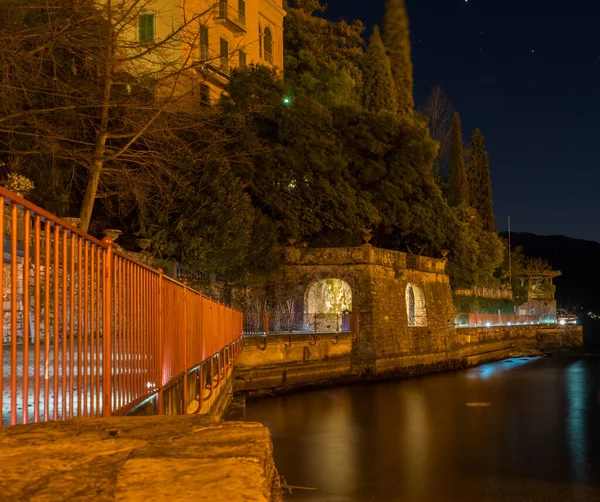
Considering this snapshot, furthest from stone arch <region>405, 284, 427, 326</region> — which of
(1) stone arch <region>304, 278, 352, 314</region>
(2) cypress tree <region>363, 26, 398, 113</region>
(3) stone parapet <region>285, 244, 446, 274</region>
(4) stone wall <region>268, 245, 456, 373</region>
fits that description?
(2) cypress tree <region>363, 26, 398, 113</region>

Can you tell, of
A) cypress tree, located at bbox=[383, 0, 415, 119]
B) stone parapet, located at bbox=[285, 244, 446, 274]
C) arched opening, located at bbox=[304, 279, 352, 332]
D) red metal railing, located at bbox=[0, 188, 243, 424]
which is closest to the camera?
red metal railing, located at bbox=[0, 188, 243, 424]

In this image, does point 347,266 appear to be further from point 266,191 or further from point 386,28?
point 386,28

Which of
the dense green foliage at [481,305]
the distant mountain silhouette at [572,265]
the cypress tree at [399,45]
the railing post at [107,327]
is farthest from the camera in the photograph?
the distant mountain silhouette at [572,265]

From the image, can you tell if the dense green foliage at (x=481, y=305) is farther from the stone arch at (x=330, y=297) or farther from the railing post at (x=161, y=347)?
the railing post at (x=161, y=347)

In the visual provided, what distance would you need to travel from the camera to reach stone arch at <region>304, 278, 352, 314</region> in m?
28.1

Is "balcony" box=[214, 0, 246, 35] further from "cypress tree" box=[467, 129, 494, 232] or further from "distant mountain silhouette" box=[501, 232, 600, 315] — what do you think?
"distant mountain silhouette" box=[501, 232, 600, 315]

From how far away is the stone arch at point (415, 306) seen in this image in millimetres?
29419

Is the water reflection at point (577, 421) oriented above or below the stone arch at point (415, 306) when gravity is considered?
below

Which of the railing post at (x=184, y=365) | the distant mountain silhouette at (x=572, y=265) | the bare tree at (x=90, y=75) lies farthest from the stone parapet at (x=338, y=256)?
the distant mountain silhouette at (x=572, y=265)

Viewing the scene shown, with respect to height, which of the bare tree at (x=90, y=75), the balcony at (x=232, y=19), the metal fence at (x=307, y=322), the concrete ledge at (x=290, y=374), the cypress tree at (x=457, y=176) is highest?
the balcony at (x=232, y=19)

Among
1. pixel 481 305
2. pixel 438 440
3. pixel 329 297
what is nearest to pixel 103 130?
pixel 438 440

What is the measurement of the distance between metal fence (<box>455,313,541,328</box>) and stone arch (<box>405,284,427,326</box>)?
14.3 feet

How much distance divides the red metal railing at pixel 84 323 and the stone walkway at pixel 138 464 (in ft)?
1.57

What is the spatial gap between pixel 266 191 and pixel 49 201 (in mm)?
9841
